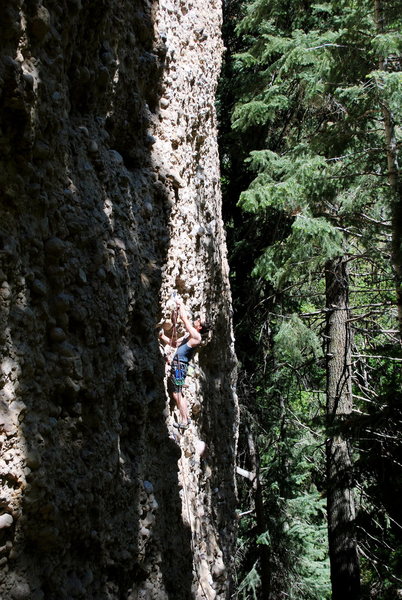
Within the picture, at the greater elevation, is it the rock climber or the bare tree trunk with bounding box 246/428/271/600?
the rock climber

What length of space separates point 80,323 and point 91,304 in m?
0.16

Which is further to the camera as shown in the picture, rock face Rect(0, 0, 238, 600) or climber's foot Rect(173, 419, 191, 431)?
climber's foot Rect(173, 419, 191, 431)

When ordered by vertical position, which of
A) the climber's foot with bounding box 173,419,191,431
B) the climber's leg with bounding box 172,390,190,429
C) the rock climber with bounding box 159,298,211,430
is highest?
the rock climber with bounding box 159,298,211,430

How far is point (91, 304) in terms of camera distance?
352 cm

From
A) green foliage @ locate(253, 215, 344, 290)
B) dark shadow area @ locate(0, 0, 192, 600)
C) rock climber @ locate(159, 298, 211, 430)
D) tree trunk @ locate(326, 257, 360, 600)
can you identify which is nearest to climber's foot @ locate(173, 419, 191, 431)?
rock climber @ locate(159, 298, 211, 430)

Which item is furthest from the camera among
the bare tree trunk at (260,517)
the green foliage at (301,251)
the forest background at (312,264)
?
the bare tree trunk at (260,517)

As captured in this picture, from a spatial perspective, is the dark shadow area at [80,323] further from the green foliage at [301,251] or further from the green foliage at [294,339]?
the green foliage at [294,339]

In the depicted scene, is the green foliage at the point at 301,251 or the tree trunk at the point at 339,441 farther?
the tree trunk at the point at 339,441

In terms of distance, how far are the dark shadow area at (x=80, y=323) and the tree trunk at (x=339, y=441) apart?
6.30 metres

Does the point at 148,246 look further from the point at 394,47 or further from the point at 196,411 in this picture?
the point at 394,47

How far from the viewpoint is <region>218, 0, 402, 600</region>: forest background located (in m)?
9.56

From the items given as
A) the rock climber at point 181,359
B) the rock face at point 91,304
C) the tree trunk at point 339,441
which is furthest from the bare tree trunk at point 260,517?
the rock climber at point 181,359

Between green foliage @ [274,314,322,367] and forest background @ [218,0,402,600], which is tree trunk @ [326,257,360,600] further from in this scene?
green foliage @ [274,314,322,367]

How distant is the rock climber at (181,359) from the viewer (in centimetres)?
580
